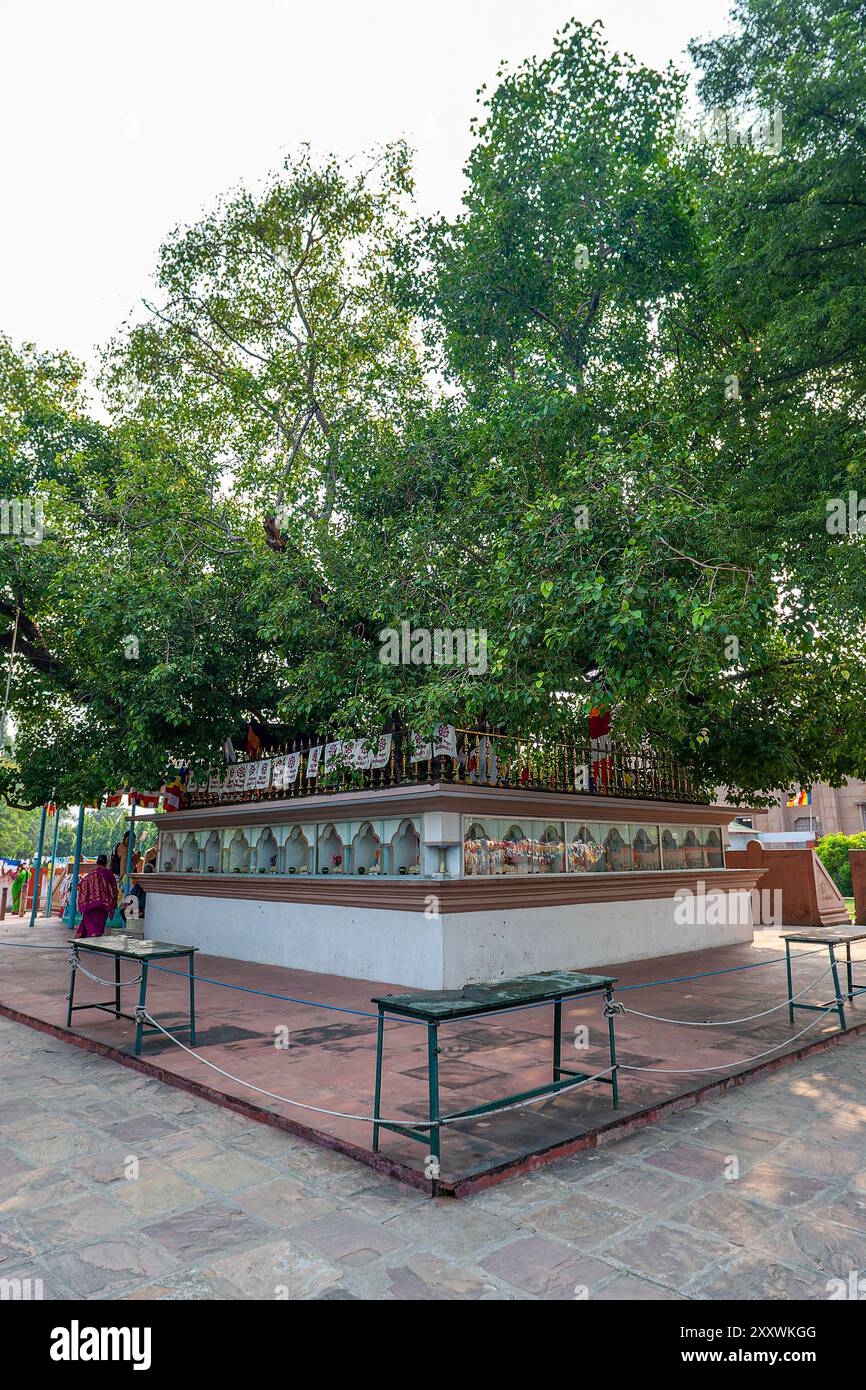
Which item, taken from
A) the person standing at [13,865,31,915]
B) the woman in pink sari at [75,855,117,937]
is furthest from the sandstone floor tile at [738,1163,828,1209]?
the person standing at [13,865,31,915]

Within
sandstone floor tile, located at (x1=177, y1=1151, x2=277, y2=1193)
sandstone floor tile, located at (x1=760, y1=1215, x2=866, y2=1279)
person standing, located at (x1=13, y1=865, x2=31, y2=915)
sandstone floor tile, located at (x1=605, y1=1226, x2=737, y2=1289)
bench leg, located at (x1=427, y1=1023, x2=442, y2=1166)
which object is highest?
bench leg, located at (x1=427, y1=1023, x2=442, y2=1166)

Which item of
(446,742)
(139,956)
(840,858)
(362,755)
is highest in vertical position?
(446,742)

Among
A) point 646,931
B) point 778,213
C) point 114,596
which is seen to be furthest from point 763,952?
point 114,596

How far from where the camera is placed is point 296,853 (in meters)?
13.2

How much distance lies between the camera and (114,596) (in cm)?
1311

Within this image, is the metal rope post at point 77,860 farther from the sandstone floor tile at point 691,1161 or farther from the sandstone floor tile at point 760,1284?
the sandstone floor tile at point 760,1284

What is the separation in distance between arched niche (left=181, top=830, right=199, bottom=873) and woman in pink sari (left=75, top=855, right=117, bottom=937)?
157cm

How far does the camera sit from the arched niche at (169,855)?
53.6ft

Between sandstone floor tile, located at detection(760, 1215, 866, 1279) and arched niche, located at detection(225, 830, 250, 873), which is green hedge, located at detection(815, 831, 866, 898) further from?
sandstone floor tile, located at detection(760, 1215, 866, 1279)

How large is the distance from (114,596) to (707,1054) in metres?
10.9

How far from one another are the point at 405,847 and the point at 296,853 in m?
2.62

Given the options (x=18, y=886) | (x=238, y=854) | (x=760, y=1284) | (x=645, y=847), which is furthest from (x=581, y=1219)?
(x=18, y=886)

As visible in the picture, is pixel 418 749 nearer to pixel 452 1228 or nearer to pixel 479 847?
pixel 479 847

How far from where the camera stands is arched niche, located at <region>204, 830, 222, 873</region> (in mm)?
15016
